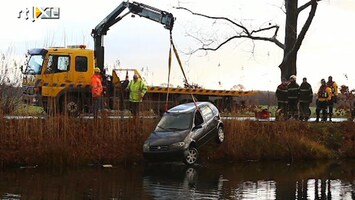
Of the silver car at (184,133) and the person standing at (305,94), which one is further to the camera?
the person standing at (305,94)

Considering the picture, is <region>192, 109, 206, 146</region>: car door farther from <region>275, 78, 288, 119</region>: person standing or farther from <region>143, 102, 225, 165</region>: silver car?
<region>275, 78, 288, 119</region>: person standing

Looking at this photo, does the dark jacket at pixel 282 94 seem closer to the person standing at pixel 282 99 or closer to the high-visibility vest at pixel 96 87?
the person standing at pixel 282 99

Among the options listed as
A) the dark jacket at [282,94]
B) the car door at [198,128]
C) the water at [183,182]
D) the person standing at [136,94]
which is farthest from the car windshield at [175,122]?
the dark jacket at [282,94]

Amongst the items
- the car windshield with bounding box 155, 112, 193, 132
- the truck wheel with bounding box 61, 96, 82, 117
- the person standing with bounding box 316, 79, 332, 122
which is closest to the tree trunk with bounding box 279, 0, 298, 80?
the person standing with bounding box 316, 79, 332, 122

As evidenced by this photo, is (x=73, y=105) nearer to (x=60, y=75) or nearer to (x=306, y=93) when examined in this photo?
(x=60, y=75)

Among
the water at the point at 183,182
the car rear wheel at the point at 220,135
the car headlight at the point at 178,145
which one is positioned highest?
the car rear wheel at the point at 220,135

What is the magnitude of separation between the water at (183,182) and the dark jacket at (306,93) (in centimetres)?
501

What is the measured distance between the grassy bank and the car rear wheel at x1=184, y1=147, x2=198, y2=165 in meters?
1.71

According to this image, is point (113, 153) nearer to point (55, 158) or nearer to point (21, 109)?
point (55, 158)

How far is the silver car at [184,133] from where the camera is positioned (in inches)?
951

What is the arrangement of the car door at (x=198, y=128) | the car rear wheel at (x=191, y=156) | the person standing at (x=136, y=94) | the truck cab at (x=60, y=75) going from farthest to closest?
1. the truck cab at (x=60, y=75)
2. the person standing at (x=136, y=94)
3. the car door at (x=198, y=128)
4. the car rear wheel at (x=191, y=156)

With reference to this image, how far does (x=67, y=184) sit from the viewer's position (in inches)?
779

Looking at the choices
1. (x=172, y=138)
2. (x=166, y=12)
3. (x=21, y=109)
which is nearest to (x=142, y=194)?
(x=172, y=138)

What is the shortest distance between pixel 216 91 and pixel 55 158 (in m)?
13.2
